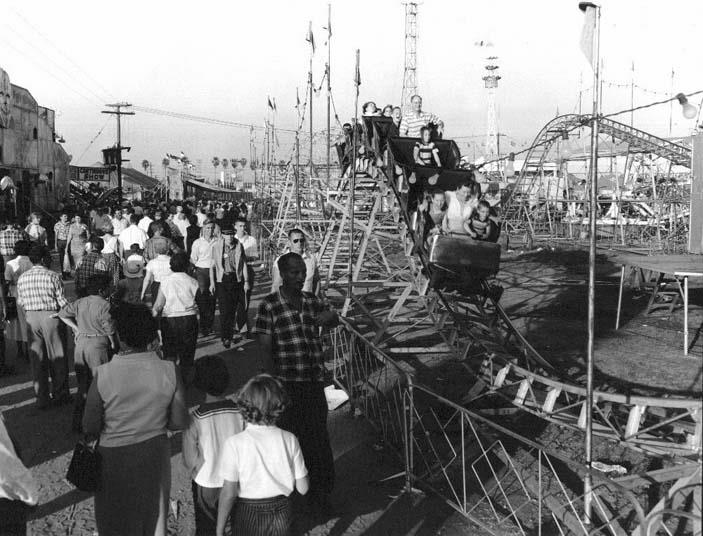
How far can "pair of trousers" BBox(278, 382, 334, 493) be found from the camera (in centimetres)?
526

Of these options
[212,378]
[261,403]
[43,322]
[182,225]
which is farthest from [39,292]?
[182,225]

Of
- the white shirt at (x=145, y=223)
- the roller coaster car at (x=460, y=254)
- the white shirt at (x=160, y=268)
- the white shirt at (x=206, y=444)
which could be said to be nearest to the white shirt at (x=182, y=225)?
the white shirt at (x=145, y=223)

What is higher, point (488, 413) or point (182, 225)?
point (182, 225)

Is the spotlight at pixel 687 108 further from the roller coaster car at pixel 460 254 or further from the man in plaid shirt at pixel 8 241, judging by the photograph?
the man in plaid shirt at pixel 8 241

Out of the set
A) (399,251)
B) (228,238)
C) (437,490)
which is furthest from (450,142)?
(399,251)

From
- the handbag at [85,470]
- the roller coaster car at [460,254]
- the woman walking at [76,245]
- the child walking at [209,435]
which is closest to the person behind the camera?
the handbag at [85,470]

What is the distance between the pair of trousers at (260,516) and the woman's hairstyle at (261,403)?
16.3 inches

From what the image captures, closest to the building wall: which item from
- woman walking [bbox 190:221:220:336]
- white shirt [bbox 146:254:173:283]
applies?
woman walking [bbox 190:221:220:336]

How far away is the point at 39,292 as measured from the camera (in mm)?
→ 7621

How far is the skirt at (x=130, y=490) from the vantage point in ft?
12.8

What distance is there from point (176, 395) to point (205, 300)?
7.81 meters

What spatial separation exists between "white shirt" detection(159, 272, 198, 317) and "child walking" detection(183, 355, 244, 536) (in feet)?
13.6

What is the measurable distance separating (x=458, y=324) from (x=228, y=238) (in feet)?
12.8

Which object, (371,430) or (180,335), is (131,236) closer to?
(180,335)
